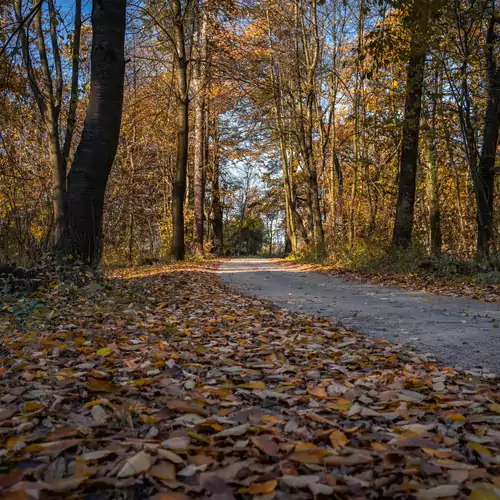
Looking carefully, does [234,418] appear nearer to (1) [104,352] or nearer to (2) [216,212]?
(1) [104,352]

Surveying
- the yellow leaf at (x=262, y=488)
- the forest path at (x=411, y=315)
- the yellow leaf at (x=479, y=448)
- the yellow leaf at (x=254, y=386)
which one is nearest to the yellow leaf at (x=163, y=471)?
the yellow leaf at (x=262, y=488)

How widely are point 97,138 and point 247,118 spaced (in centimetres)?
1468

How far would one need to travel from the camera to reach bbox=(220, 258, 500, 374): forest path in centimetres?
372

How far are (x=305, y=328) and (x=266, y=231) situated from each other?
57.5m

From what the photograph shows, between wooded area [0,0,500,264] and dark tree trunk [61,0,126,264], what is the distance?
0.07ft

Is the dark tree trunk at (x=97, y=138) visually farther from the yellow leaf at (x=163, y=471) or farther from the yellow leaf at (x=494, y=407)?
the yellow leaf at (x=494, y=407)

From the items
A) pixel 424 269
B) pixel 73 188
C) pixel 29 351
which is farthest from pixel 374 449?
pixel 424 269

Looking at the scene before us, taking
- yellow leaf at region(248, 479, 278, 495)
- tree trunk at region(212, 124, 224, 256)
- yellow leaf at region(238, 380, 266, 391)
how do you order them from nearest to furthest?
yellow leaf at region(248, 479, 278, 495), yellow leaf at region(238, 380, 266, 391), tree trunk at region(212, 124, 224, 256)

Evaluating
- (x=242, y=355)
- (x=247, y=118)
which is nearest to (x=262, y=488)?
(x=242, y=355)

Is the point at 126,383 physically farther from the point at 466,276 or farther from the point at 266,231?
the point at 266,231

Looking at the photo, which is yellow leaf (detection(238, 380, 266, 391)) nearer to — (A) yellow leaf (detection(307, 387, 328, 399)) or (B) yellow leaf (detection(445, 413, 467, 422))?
(A) yellow leaf (detection(307, 387, 328, 399))

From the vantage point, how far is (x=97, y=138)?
22.3 ft

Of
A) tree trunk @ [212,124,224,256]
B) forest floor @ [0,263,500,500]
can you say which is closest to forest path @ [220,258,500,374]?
forest floor @ [0,263,500,500]

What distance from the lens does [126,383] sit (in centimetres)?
256
